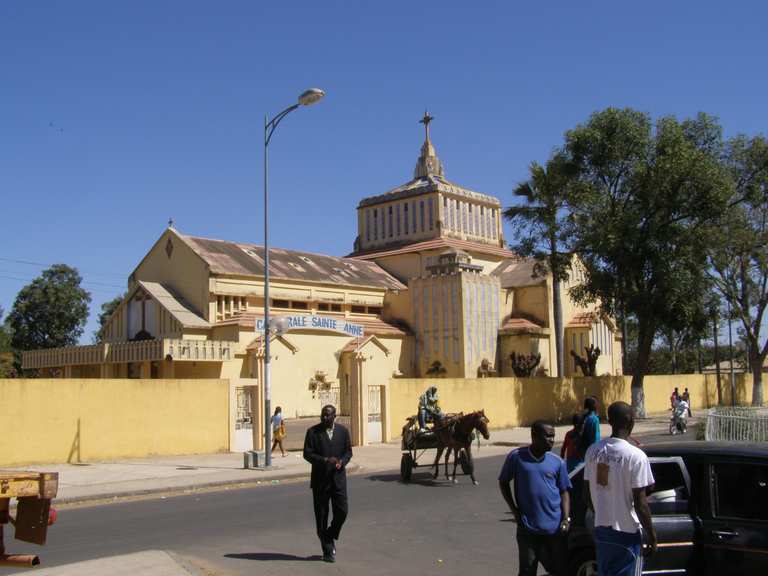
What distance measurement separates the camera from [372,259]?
53.0 metres

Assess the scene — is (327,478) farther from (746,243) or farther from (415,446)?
(746,243)

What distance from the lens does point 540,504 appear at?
266 inches

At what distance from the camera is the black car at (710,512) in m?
6.20

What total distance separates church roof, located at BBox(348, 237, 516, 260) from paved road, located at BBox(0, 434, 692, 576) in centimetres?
3353

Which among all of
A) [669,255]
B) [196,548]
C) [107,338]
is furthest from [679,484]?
[107,338]

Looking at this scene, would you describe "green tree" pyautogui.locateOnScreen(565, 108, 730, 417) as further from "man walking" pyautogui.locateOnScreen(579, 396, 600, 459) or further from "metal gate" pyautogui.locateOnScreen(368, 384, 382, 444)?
"man walking" pyautogui.locateOnScreen(579, 396, 600, 459)

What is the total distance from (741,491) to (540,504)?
1.54m

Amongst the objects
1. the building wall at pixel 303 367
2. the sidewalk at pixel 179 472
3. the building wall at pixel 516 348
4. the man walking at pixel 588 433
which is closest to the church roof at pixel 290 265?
the building wall at pixel 303 367

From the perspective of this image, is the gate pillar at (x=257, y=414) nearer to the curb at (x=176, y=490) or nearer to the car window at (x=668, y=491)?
the curb at (x=176, y=490)

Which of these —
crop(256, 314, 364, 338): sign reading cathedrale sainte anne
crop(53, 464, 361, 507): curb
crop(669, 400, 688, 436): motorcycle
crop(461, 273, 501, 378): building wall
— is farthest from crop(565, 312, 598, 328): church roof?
crop(53, 464, 361, 507): curb

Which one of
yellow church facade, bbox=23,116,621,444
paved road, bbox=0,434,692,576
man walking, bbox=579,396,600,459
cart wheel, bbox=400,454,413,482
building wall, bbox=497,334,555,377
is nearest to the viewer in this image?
paved road, bbox=0,434,692,576

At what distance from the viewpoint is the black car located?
244 inches

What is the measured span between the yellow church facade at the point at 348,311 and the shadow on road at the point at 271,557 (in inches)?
824

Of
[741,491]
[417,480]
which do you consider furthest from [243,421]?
[741,491]
